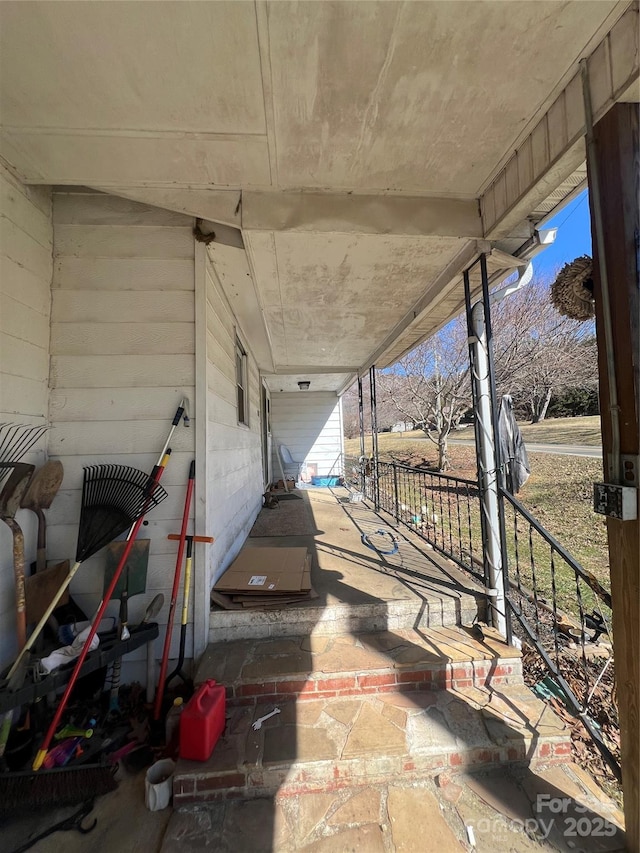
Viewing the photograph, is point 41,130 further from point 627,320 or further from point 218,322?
point 627,320

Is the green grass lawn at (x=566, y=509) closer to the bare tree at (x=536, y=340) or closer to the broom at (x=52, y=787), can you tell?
the bare tree at (x=536, y=340)

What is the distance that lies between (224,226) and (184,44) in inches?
39.5

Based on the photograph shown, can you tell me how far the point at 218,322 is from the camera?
2.64m

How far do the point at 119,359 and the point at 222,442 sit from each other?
3.14 ft

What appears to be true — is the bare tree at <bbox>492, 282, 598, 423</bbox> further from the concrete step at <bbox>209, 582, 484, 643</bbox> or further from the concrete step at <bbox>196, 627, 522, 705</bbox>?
the concrete step at <bbox>196, 627, 522, 705</bbox>

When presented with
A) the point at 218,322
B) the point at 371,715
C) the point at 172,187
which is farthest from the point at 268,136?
the point at 371,715

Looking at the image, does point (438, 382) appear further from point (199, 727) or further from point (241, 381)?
point (199, 727)

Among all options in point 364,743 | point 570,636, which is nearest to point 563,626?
point 570,636

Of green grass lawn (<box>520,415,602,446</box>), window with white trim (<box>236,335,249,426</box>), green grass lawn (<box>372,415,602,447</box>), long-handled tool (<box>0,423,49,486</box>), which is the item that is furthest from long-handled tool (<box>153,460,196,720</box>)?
green grass lawn (<box>520,415,602,446</box>)

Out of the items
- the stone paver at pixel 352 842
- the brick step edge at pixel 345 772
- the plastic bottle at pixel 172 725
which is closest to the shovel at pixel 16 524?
the plastic bottle at pixel 172 725

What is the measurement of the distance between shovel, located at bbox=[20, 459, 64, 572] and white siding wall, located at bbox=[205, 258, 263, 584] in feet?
2.67

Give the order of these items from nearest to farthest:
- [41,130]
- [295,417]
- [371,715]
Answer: [41,130], [371,715], [295,417]

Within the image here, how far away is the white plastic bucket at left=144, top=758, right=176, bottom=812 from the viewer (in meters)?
1.38

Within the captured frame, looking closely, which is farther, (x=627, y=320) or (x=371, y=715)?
(x=371, y=715)
